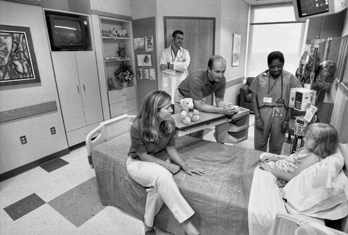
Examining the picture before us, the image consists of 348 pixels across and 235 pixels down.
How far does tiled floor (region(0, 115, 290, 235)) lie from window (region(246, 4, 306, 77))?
16.0 feet

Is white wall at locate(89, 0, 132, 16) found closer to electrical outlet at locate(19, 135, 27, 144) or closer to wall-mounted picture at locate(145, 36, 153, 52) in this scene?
wall-mounted picture at locate(145, 36, 153, 52)

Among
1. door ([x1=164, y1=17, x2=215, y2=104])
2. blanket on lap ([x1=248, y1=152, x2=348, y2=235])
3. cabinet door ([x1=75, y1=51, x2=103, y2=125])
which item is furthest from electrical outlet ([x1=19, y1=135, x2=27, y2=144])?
blanket on lap ([x1=248, y1=152, x2=348, y2=235])

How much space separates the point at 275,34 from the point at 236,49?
1234 millimetres

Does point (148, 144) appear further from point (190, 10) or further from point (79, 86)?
point (190, 10)

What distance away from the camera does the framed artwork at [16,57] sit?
2414 millimetres

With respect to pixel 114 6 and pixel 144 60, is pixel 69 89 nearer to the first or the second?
pixel 144 60

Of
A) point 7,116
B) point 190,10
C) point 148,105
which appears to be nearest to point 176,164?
point 148,105

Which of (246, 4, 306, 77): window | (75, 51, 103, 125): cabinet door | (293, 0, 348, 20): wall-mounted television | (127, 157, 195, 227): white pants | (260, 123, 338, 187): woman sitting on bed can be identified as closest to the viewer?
(260, 123, 338, 187): woman sitting on bed

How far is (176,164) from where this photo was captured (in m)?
1.78

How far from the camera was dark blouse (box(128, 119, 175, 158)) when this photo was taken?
62.4 inches

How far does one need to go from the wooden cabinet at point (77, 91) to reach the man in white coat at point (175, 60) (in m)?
1.17

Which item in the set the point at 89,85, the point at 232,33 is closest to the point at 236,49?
the point at 232,33

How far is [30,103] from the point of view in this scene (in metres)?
2.71

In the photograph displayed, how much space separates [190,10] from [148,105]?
2.64m
